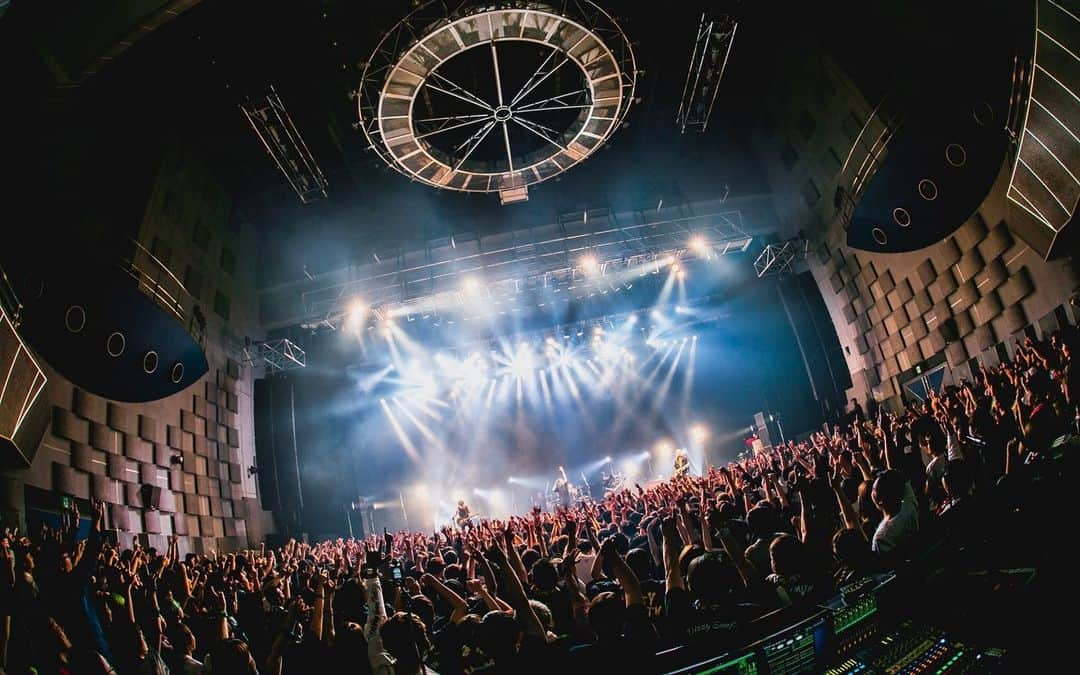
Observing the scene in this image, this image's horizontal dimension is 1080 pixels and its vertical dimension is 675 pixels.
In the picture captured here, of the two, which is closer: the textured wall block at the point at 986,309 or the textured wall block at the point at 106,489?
the textured wall block at the point at 106,489

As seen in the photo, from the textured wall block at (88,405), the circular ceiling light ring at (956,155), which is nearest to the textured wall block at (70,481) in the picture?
the textured wall block at (88,405)

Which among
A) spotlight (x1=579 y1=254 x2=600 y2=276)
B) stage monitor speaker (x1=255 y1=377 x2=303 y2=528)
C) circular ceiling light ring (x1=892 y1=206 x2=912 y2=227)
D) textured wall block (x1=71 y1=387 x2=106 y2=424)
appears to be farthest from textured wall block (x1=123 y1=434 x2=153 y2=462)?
circular ceiling light ring (x1=892 y1=206 x2=912 y2=227)

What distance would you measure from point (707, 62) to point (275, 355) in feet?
48.8

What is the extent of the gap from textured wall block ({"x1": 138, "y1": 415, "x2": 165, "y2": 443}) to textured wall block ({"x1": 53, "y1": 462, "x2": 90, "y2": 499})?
63.8 inches

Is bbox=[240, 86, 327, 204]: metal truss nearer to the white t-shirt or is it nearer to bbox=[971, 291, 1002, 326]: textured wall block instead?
the white t-shirt

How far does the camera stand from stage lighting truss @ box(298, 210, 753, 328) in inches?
593

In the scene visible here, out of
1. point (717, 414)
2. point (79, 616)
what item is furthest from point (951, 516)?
point (717, 414)

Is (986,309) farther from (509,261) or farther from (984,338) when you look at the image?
(509,261)

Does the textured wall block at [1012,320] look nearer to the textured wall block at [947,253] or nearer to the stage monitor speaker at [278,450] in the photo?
the textured wall block at [947,253]

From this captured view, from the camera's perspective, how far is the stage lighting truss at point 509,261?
15.1m

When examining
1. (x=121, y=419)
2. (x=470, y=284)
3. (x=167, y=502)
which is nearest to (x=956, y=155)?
(x=470, y=284)

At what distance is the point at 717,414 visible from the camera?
68.2 ft

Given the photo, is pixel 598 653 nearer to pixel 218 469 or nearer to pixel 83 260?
pixel 83 260

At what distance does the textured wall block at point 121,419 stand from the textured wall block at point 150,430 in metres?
0.17
